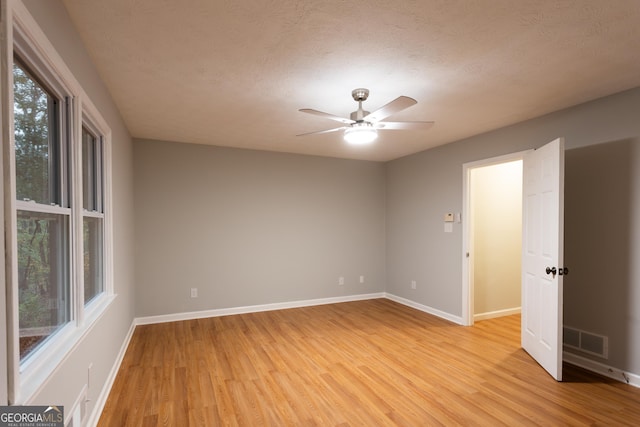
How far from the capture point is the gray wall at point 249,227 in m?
4.45

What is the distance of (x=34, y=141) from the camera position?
1.49 meters

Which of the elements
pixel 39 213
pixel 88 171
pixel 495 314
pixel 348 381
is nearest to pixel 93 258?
pixel 88 171

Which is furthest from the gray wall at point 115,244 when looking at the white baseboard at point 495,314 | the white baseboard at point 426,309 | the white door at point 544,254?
the white baseboard at point 495,314

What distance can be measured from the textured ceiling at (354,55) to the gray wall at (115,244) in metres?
0.13

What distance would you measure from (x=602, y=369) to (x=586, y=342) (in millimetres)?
235

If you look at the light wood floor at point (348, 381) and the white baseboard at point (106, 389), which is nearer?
the white baseboard at point (106, 389)

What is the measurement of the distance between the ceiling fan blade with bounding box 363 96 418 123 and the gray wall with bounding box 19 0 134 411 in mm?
1848

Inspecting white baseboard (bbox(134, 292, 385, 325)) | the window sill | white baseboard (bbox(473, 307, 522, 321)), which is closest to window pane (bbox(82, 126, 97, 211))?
the window sill

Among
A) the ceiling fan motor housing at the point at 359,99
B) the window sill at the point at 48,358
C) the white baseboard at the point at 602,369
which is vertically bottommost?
the white baseboard at the point at 602,369

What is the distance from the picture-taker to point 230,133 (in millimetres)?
4082

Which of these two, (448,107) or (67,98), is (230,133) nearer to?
(67,98)

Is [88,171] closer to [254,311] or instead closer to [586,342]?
[254,311]

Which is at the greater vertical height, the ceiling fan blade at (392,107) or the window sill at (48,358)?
the ceiling fan blade at (392,107)

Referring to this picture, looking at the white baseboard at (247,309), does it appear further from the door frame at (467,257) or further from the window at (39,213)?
the window at (39,213)
